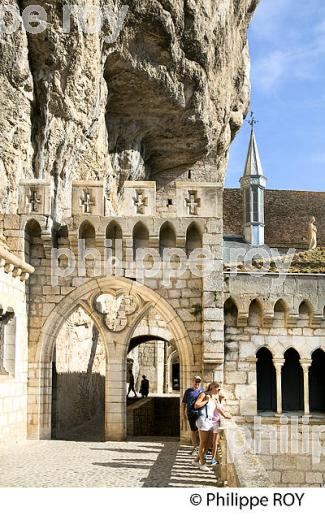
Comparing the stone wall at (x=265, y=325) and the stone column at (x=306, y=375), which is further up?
the stone wall at (x=265, y=325)

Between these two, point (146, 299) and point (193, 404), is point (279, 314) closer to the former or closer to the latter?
point (146, 299)

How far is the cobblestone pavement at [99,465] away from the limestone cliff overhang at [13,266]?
8.46ft

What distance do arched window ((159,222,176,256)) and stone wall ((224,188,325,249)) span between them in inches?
1035

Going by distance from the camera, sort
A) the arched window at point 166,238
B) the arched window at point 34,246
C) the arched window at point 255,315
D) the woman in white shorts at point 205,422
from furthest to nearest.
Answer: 1. the arched window at point 255,315
2. the arched window at point 166,238
3. the arched window at point 34,246
4. the woman in white shorts at point 205,422

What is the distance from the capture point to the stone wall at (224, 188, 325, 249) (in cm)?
4006

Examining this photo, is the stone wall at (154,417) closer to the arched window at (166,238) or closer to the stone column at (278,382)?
the stone column at (278,382)

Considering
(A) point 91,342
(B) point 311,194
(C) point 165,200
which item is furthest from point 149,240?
(B) point 311,194

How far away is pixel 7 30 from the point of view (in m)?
15.5

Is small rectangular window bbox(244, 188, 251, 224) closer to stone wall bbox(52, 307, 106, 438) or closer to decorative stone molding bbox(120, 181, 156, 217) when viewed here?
stone wall bbox(52, 307, 106, 438)

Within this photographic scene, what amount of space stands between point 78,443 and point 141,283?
111 inches

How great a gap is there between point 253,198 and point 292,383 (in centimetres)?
2665

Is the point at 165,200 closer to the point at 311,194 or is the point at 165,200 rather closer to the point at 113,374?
the point at 113,374

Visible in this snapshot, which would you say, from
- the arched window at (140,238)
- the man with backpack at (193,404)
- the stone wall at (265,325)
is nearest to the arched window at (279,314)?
the stone wall at (265,325)

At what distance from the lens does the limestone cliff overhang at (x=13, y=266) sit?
10.8m
